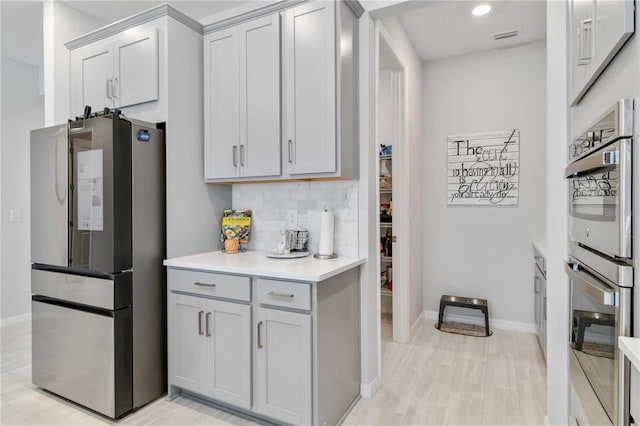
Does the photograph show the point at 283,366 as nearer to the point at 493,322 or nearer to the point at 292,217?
the point at 292,217

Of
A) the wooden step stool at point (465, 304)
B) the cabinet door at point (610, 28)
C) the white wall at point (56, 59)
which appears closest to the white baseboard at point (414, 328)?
the wooden step stool at point (465, 304)

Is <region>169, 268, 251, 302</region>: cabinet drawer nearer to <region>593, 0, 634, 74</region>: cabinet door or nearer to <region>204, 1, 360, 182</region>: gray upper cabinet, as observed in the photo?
<region>204, 1, 360, 182</region>: gray upper cabinet

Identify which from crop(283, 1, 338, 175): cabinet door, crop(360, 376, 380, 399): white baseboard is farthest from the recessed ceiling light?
crop(360, 376, 380, 399): white baseboard

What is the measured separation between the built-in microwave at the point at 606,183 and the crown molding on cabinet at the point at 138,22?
2459 mm

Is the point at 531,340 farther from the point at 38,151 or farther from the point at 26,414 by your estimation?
the point at 38,151

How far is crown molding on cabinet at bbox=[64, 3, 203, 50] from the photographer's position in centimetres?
232

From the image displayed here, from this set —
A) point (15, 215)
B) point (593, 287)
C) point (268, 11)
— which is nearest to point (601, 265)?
point (593, 287)

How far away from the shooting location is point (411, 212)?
135 inches

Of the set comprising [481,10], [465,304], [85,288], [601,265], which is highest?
[481,10]

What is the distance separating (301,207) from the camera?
Answer: 8.36 feet

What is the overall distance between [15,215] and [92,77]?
7.23ft

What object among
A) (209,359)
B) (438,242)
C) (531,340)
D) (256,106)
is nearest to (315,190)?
(256,106)

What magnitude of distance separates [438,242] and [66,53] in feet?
12.8

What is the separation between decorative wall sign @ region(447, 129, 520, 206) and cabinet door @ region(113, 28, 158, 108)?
2.93 metres
